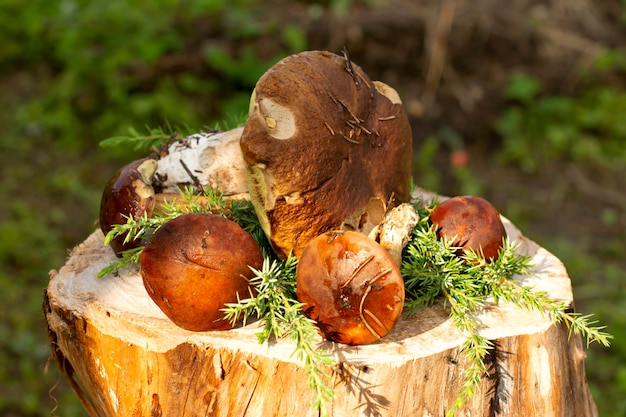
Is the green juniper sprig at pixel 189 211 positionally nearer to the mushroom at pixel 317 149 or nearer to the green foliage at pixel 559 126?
the mushroom at pixel 317 149

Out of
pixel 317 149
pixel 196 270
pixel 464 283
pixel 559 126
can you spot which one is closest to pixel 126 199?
pixel 196 270

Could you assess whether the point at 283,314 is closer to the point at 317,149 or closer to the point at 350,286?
the point at 350,286

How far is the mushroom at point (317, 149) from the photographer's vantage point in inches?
80.6

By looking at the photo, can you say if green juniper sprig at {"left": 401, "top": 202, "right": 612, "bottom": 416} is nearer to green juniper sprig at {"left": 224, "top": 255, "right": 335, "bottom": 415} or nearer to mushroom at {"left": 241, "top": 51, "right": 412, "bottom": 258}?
mushroom at {"left": 241, "top": 51, "right": 412, "bottom": 258}

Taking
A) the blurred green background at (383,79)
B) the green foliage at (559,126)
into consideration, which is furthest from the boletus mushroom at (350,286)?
the green foliage at (559,126)

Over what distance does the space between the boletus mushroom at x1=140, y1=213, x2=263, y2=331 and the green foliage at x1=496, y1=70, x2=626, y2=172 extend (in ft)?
14.7

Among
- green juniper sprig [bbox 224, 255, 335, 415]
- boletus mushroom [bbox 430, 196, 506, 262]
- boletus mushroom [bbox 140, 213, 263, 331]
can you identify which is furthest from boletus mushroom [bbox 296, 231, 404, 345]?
boletus mushroom [bbox 430, 196, 506, 262]

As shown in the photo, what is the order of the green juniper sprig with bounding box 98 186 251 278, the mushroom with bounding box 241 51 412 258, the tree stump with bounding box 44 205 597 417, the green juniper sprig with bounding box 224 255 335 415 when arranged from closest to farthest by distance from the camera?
the green juniper sprig with bounding box 224 255 335 415
the tree stump with bounding box 44 205 597 417
the mushroom with bounding box 241 51 412 258
the green juniper sprig with bounding box 98 186 251 278

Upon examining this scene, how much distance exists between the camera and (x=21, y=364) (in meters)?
4.11

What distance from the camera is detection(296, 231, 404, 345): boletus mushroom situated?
188 centimetres

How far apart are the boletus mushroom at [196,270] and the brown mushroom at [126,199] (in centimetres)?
39

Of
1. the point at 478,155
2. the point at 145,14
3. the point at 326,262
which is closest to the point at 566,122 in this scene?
the point at 478,155

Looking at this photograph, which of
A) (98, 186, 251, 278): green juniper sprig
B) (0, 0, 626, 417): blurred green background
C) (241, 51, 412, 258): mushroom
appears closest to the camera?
(241, 51, 412, 258): mushroom

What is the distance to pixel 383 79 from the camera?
243 inches
